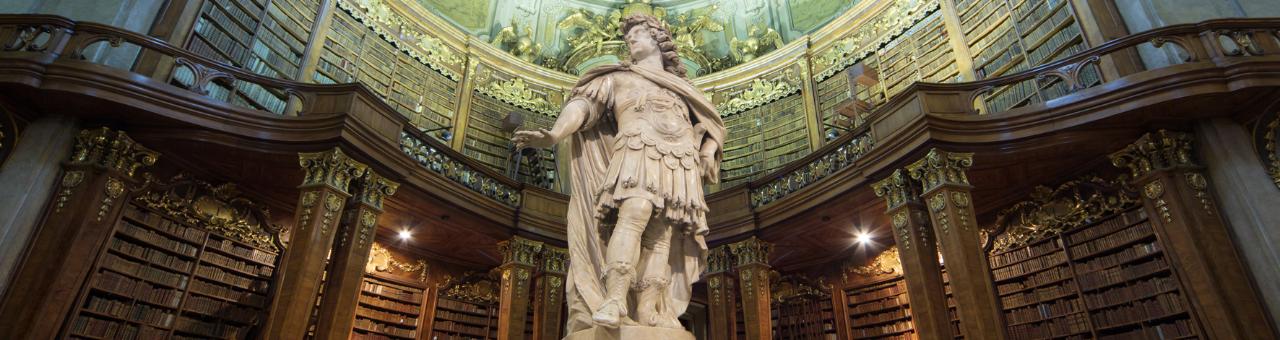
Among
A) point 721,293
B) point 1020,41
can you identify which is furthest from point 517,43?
point 1020,41

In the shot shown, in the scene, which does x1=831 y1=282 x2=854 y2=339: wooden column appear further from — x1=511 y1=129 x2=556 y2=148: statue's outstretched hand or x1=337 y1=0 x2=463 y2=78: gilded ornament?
x1=511 y1=129 x2=556 y2=148: statue's outstretched hand

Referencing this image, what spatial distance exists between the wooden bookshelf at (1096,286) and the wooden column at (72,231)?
7272 mm

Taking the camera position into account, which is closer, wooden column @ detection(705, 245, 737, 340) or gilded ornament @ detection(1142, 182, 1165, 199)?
gilded ornament @ detection(1142, 182, 1165, 199)

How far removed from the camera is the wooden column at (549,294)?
276 inches

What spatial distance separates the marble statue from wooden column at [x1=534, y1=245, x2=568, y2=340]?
4.70 m

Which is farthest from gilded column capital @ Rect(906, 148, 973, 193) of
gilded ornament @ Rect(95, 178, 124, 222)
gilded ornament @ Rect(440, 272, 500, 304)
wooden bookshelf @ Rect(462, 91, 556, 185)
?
gilded ornament @ Rect(95, 178, 124, 222)

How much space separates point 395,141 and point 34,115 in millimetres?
2424

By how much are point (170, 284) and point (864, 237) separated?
6.48 metres

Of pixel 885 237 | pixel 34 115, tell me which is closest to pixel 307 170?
→ pixel 34 115

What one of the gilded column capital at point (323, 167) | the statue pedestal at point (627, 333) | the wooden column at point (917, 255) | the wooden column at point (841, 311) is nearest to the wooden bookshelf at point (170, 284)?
the gilded column capital at point (323, 167)

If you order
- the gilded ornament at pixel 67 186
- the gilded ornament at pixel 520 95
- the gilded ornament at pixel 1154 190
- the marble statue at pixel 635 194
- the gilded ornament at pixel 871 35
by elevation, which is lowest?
the marble statue at pixel 635 194

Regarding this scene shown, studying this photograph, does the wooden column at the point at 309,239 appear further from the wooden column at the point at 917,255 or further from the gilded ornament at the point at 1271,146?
the gilded ornament at the point at 1271,146

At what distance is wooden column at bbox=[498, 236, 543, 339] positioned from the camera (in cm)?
676

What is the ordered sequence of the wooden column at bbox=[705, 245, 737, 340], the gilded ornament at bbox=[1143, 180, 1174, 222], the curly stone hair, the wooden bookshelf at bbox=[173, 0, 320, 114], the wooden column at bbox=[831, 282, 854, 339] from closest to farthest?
the curly stone hair
the gilded ornament at bbox=[1143, 180, 1174, 222]
the wooden bookshelf at bbox=[173, 0, 320, 114]
the wooden column at bbox=[705, 245, 737, 340]
the wooden column at bbox=[831, 282, 854, 339]
